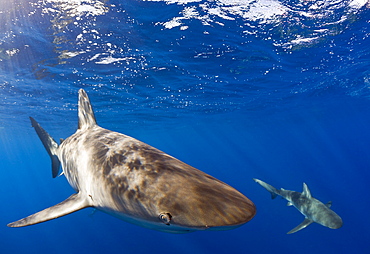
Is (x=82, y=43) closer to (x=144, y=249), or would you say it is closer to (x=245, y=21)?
(x=245, y=21)

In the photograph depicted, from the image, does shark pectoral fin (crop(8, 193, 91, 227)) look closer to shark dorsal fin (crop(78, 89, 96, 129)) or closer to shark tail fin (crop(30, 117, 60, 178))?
shark dorsal fin (crop(78, 89, 96, 129))

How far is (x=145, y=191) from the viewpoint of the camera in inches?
102

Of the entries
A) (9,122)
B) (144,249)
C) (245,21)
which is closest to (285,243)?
(144,249)

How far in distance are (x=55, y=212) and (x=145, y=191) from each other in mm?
1515

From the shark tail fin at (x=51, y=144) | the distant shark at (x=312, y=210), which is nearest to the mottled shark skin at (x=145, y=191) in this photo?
the shark tail fin at (x=51, y=144)

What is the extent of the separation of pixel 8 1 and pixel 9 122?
1045 inches

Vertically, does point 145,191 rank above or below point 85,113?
above

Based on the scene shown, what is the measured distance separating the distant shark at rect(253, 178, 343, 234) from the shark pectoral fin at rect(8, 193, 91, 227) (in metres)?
7.26

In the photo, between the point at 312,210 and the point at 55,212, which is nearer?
the point at 55,212

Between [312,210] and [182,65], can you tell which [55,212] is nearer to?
[312,210]

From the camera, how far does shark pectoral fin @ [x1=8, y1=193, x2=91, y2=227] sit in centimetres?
302

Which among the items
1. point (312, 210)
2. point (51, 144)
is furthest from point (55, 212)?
point (312, 210)

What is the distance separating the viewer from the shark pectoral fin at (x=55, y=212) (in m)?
3.02

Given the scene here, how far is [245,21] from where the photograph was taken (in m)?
10.7
